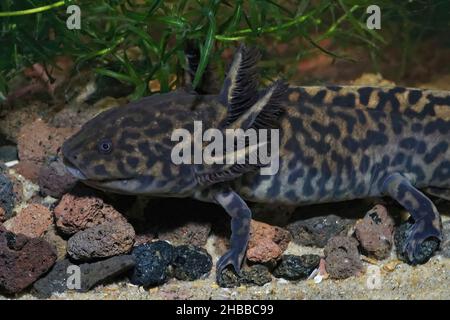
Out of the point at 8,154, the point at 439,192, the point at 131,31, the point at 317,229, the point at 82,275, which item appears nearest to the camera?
the point at 82,275

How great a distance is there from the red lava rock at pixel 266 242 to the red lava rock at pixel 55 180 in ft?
4.61

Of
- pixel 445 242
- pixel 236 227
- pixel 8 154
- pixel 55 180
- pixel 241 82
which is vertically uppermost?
pixel 241 82

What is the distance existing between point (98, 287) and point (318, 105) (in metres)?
2.11

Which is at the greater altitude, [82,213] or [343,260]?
[82,213]

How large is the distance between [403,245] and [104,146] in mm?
2260

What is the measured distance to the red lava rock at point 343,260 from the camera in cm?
415

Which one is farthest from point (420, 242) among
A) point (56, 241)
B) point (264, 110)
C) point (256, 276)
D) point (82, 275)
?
point (56, 241)

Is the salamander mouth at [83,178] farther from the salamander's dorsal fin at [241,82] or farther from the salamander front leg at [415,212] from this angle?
the salamander front leg at [415,212]

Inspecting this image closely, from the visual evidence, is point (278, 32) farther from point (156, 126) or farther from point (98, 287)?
point (98, 287)

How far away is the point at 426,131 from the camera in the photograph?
469 centimetres

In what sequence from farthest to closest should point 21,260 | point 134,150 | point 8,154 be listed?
1. point 8,154
2. point 134,150
3. point 21,260

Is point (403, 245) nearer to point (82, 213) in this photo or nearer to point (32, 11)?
point (82, 213)

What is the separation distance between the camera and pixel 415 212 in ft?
14.8
